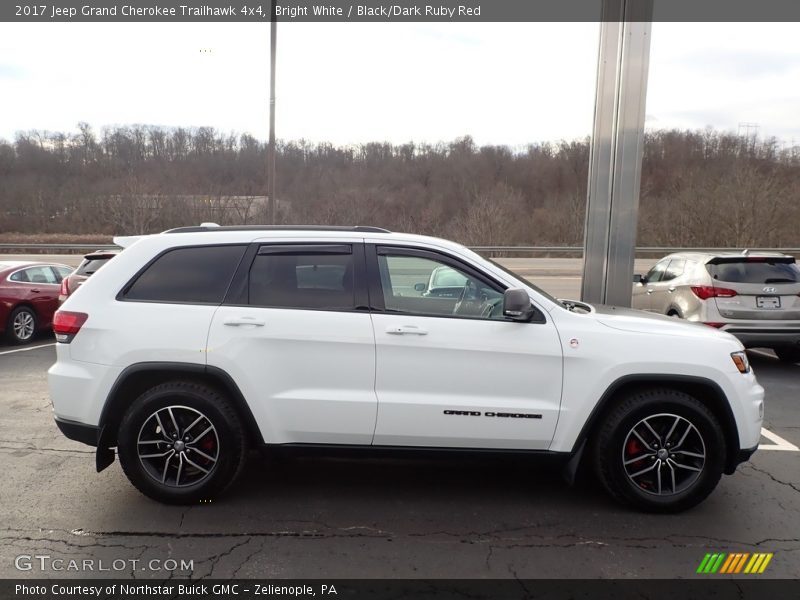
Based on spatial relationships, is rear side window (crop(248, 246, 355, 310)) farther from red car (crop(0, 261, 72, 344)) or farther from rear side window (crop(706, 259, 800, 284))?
red car (crop(0, 261, 72, 344))

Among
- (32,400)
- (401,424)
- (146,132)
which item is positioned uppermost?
(146,132)

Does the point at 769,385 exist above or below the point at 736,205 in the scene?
below

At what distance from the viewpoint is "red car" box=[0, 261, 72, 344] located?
9953mm

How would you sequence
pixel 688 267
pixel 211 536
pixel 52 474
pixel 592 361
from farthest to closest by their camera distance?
pixel 688 267, pixel 52 474, pixel 592 361, pixel 211 536

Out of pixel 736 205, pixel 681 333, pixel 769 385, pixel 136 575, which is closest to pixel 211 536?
pixel 136 575

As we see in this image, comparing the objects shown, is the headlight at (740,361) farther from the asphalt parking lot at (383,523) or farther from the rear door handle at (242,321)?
the rear door handle at (242,321)

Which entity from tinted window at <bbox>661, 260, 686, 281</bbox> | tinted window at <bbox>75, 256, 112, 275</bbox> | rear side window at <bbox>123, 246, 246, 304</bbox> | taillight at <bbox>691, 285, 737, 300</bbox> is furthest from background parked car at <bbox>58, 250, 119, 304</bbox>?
taillight at <bbox>691, 285, 737, 300</bbox>

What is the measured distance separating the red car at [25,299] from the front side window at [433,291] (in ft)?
28.5

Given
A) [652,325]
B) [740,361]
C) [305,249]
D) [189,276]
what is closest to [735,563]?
[740,361]

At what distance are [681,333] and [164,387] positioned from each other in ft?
11.0

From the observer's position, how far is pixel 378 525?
3.65m

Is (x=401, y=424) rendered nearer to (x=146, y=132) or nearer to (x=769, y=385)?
(x=769, y=385)

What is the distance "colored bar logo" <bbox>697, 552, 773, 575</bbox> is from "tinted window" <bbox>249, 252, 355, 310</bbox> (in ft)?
8.24

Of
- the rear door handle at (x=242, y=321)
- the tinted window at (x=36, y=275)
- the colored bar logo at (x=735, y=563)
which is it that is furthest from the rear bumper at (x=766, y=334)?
the tinted window at (x=36, y=275)
